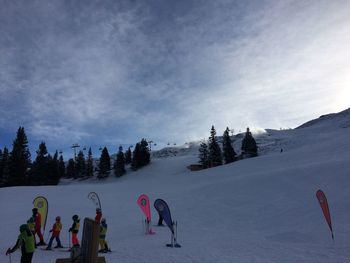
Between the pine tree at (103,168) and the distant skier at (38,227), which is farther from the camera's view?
the pine tree at (103,168)

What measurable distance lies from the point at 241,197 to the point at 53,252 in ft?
50.3

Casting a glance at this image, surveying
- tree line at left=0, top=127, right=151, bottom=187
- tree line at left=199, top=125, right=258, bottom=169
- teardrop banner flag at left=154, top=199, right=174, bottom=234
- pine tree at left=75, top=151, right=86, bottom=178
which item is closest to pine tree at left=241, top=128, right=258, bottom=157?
tree line at left=199, top=125, right=258, bottom=169

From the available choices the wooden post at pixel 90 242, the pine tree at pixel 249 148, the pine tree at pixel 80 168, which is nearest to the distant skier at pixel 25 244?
the wooden post at pixel 90 242

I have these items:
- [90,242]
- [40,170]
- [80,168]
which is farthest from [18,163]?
[90,242]

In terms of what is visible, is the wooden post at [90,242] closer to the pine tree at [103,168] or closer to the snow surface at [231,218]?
the snow surface at [231,218]

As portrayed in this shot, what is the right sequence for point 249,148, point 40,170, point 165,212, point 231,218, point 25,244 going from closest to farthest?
point 25,244
point 165,212
point 231,218
point 40,170
point 249,148

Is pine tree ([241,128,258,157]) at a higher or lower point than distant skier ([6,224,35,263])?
higher

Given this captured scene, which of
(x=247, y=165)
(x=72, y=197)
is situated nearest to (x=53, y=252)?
(x=72, y=197)

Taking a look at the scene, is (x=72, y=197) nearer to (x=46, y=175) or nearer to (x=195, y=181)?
(x=195, y=181)

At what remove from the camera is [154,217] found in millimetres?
23219

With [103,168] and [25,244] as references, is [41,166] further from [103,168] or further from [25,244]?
[25,244]

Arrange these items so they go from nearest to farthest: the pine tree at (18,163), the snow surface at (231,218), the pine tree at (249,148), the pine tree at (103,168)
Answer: the snow surface at (231,218)
the pine tree at (18,163)
the pine tree at (249,148)
the pine tree at (103,168)

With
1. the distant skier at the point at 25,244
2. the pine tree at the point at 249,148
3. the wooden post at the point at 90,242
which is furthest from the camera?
the pine tree at the point at 249,148

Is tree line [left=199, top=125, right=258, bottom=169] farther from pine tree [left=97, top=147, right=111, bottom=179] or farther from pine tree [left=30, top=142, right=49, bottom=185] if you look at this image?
pine tree [left=30, top=142, right=49, bottom=185]
